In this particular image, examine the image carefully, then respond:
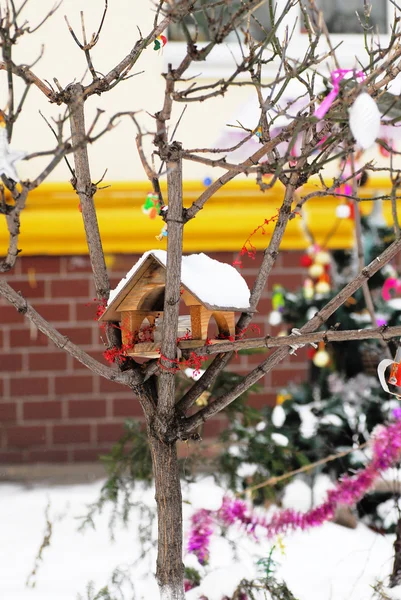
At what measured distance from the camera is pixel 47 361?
4457 millimetres

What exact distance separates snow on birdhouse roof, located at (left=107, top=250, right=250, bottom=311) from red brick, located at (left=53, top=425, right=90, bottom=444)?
111 inches

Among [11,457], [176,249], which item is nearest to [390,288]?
[176,249]

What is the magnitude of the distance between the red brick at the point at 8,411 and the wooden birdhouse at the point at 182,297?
2795mm

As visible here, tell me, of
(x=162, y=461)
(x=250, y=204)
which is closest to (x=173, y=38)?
(x=250, y=204)

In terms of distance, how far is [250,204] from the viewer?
4449mm

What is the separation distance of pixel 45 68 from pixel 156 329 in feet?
9.79

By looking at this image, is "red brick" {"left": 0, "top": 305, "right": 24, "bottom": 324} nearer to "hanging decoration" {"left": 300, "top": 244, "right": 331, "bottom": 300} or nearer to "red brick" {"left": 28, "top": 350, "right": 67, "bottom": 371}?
"red brick" {"left": 28, "top": 350, "right": 67, "bottom": 371}

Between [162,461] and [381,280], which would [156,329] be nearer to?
[162,461]

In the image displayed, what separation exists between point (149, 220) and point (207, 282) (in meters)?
2.59

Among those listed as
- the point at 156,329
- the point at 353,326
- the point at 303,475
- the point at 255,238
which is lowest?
the point at 303,475

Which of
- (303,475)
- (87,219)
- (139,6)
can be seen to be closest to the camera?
(87,219)

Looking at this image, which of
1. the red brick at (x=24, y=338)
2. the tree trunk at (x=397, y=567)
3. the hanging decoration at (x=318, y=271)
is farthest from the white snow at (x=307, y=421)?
the red brick at (x=24, y=338)

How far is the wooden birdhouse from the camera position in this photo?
1.74 m

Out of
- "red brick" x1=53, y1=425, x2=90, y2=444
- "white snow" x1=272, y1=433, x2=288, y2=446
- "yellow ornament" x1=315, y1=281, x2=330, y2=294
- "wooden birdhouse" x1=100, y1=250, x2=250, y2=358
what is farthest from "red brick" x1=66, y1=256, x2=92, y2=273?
"wooden birdhouse" x1=100, y1=250, x2=250, y2=358
